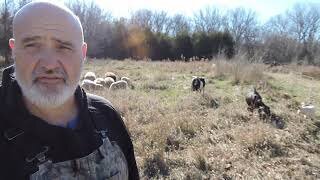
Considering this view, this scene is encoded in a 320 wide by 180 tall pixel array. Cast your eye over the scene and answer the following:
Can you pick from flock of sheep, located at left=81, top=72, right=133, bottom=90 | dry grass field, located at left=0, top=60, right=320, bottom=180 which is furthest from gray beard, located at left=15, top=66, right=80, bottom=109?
flock of sheep, located at left=81, top=72, right=133, bottom=90

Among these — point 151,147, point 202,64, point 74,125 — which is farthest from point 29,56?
point 202,64

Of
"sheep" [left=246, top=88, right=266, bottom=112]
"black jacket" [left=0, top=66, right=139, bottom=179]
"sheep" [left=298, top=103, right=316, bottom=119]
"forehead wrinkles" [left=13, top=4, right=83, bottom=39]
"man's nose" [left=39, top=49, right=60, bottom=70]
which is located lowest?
"sheep" [left=298, top=103, right=316, bottom=119]

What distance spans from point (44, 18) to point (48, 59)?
229 mm

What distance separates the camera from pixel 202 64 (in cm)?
2353

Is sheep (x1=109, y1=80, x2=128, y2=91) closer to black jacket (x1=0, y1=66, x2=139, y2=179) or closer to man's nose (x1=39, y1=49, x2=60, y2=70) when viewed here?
black jacket (x1=0, y1=66, x2=139, y2=179)

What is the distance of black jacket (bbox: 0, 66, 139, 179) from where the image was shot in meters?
2.02

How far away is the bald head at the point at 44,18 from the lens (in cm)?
220

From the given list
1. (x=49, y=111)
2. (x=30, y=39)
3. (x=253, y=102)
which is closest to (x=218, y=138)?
(x=253, y=102)

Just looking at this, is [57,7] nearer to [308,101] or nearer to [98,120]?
[98,120]

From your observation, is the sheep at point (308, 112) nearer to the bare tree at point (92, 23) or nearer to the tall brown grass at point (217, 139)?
the tall brown grass at point (217, 139)

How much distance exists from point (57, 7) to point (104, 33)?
47.8 m

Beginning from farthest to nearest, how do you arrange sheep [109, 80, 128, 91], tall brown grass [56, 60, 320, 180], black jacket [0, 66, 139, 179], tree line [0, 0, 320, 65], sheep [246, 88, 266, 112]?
1. tree line [0, 0, 320, 65]
2. sheep [109, 80, 128, 91]
3. sheep [246, 88, 266, 112]
4. tall brown grass [56, 60, 320, 180]
5. black jacket [0, 66, 139, 179]

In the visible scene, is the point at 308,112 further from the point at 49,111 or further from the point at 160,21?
the point at 160,21

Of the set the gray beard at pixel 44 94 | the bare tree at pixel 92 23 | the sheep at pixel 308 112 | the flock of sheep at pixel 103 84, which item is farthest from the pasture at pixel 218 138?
the bare tree at pixel 92 23
